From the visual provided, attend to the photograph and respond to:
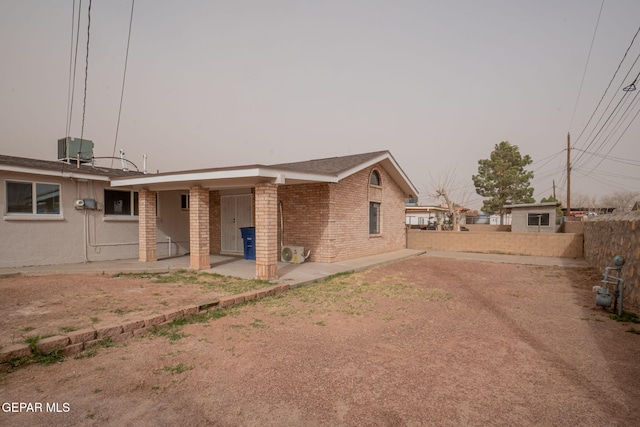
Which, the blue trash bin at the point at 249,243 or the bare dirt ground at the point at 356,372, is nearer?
the bare dirt ground at the point at 356,372

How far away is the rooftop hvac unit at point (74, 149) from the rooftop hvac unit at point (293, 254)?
8.67 m

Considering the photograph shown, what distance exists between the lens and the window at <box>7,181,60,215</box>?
9.37m

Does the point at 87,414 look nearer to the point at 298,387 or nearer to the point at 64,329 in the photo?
the point at 298,387

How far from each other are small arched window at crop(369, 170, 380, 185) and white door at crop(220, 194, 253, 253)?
201 inches

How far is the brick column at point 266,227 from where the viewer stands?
8086 mm

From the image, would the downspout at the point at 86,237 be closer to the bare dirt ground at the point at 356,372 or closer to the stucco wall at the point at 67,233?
the stucco wall at the point at 67,233

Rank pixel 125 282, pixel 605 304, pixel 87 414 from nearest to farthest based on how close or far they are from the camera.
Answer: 1. pixel 87 414
2. pixel 605 304
3. pixel 125 282

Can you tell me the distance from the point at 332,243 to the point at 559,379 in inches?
326

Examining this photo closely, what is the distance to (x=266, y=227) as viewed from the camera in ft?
26.4

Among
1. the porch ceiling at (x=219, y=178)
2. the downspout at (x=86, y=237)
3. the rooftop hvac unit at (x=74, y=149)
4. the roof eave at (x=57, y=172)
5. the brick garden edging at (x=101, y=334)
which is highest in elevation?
the rooftop hvac unit at (x=74, y=149)

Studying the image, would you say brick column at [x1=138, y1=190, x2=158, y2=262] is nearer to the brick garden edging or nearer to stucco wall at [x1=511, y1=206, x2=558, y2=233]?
the brick garden edging

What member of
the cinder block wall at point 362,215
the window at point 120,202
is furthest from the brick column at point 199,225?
the cinder block wall at point 362,215

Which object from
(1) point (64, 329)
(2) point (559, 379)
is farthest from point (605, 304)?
(1) point (64, 329)

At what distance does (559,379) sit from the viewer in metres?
3.52
